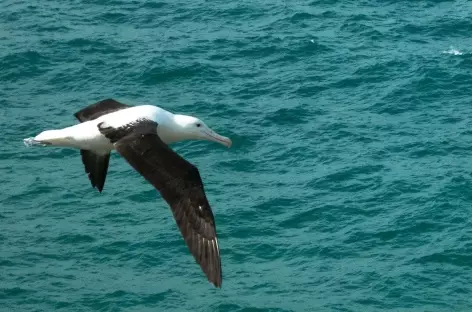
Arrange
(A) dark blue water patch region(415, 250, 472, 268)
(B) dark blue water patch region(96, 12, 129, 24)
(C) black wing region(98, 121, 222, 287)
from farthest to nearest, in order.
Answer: (B) dark blue water patch region(96, 12, 129, 24), (A) dark blue water patch region(415, 250, 472, 268), (C) black wing region(98, 121, 222, 287)

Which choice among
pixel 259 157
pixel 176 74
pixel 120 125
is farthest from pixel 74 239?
pixel 120 125

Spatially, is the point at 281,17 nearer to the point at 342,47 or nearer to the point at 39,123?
the point at 342,47

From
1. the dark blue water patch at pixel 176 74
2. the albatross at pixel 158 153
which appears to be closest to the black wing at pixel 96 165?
the albatross at pixel 158 153

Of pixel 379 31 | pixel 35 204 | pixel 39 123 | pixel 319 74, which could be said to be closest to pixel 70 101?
pixel 39 123

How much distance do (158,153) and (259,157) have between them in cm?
4415

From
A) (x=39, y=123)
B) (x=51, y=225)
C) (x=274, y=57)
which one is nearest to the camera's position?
(x=51, y=225)

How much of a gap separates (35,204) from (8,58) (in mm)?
14986

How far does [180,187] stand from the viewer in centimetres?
2714

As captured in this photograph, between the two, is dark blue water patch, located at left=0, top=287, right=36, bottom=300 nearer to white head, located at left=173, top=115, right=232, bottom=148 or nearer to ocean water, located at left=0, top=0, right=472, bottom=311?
ocean water, located at left=0, top=0, right=472, bottom=311

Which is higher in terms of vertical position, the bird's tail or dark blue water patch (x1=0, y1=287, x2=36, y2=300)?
the bird's tail

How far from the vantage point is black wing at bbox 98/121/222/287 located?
26297mm

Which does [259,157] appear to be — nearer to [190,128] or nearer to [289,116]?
[289,116]

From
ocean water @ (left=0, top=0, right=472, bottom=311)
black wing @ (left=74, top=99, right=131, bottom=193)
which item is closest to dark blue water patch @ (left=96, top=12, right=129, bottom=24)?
ocean water @ (left=0, top=0, right=472, bottom=311)

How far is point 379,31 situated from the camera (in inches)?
3322
